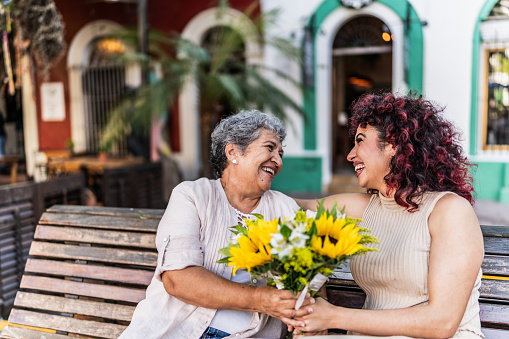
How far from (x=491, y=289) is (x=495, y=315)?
11 centimetres

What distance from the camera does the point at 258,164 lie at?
233 centimetres

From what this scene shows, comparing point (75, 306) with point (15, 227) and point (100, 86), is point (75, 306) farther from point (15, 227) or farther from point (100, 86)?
point (100, 86)

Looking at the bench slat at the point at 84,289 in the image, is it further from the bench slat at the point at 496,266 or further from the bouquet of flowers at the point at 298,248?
the bench slat at the point at 496,266

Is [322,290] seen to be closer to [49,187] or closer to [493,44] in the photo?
[49,187]

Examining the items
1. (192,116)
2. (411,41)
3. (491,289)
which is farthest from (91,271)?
(192,116)

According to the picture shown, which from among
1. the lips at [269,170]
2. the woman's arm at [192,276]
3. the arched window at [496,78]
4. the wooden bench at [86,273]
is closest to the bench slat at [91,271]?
the wooden bench at [86,273]

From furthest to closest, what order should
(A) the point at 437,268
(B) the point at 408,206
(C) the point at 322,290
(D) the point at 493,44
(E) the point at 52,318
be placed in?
(D) the point at 493,44, (E) the point at 52,318, (C) the point at 322,290, (B) the point at 408,206, (A) the point at 437,268

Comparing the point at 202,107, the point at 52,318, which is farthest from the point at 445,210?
the point at 202,107

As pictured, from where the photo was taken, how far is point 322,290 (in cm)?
222

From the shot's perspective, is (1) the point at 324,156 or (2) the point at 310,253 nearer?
(2) the point at 310,253

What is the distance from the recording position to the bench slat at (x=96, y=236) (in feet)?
8.75

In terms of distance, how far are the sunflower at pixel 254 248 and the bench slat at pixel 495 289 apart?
1.08 m

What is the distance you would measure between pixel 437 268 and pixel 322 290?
59 cm

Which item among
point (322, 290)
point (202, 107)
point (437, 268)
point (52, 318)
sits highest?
point (202, 107)
